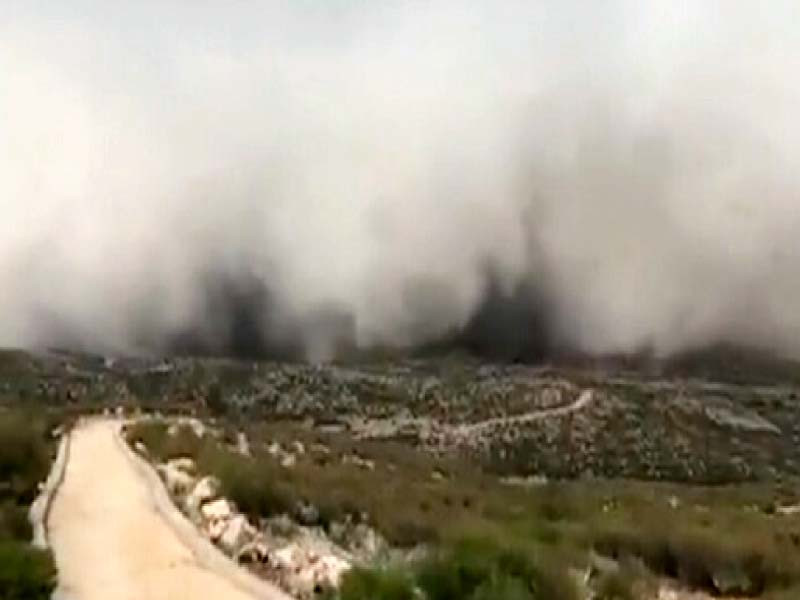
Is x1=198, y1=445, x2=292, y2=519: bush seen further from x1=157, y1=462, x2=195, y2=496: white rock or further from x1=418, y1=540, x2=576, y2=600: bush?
x1=418, y1=540, x2=576, y2=600: bush

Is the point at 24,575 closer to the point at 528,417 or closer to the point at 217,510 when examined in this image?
the point at 217,510

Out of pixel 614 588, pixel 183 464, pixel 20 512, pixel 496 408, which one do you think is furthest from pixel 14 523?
pixel 496 408

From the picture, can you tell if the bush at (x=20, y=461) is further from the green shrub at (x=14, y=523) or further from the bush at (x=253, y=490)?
the bush at (x=253, y=490)

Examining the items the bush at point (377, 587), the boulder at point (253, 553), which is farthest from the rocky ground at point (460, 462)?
the bush at point (377, 587)

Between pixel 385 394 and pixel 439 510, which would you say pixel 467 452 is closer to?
pixel 385 394

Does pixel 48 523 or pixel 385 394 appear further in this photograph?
pixel 385 394

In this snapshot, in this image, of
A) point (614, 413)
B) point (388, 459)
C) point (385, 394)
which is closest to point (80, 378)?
point (385, 394)
